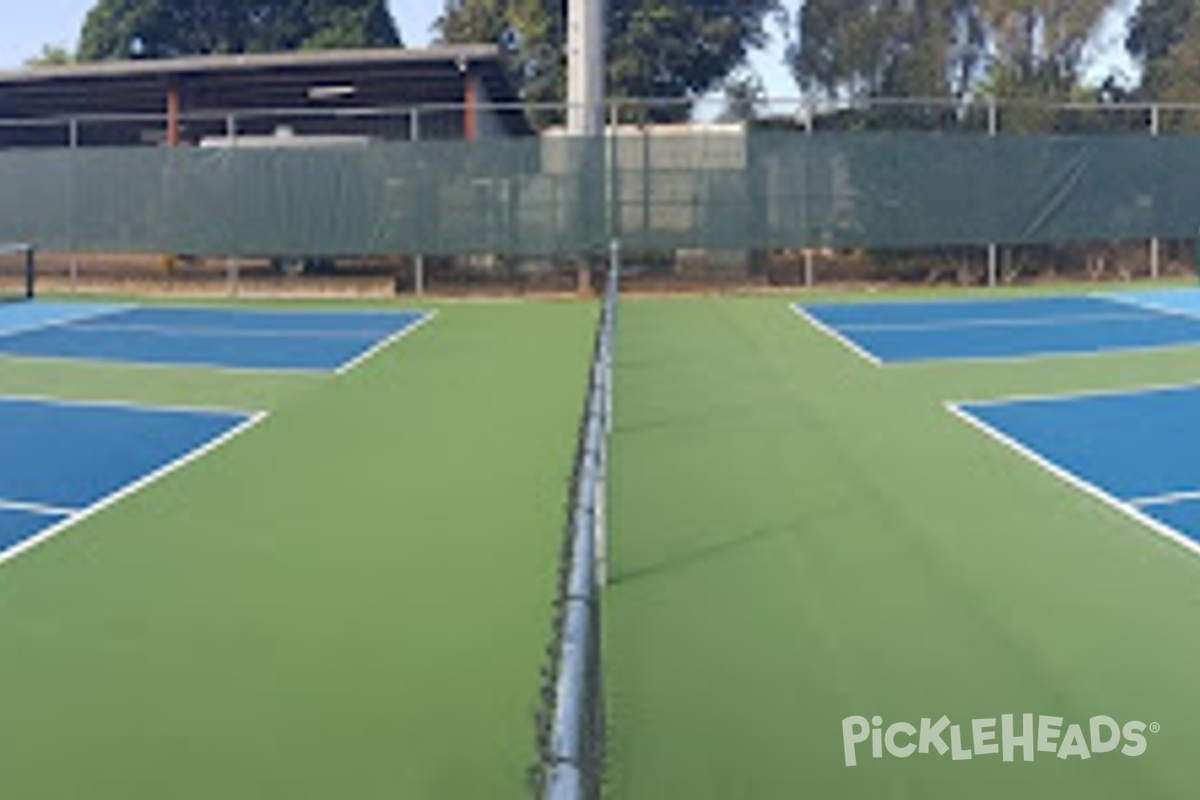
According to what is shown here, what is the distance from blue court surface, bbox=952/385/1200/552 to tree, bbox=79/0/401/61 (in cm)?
4557

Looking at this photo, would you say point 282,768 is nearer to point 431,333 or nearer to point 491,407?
point 491,407

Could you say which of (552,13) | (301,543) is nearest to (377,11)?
(552,13)

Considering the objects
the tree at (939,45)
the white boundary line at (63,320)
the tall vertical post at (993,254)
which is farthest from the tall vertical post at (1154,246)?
the white boundary line at (63,320)

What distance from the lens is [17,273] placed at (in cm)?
2458

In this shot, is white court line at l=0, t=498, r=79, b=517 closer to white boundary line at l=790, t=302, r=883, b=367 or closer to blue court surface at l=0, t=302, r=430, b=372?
blue court surface at l=0, t=302, r=430, b=372

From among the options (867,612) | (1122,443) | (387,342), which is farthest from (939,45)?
(867,612)

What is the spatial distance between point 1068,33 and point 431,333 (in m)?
26.9

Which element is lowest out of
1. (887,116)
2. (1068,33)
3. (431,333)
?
(431,333)

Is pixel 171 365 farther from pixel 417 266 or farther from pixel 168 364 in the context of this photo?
pixel 417 266

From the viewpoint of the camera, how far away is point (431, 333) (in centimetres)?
1669

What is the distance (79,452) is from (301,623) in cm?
430

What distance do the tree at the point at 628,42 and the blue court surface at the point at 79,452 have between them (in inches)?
1230

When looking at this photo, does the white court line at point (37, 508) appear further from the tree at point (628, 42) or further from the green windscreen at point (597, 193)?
the tree at point (628, 42)

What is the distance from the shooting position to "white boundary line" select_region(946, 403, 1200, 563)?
6.83 metres
